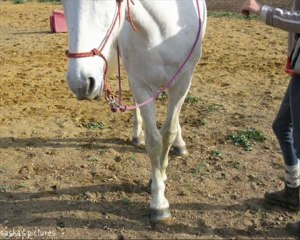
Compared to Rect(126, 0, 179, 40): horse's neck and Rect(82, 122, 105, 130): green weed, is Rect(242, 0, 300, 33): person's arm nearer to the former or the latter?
Rect(126, 0, 179, 40): horse's neck

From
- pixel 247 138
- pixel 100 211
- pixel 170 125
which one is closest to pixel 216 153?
pixel 247 138

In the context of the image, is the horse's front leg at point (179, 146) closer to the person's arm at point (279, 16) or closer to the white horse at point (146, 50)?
the white horse at point (146, 50)

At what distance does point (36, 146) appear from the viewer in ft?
12.6

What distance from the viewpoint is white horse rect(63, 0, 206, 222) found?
187cm

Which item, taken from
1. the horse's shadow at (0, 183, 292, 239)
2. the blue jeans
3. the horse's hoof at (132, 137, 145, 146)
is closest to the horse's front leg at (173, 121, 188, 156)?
the horse's hoof at (132, 137, 145, 146)

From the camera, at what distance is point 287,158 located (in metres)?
2.79

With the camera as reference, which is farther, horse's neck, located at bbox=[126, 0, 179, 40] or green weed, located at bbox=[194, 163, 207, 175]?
green weed, located at bbox=[194, 163, 207, 175]

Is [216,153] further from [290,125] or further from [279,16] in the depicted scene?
[279,16]

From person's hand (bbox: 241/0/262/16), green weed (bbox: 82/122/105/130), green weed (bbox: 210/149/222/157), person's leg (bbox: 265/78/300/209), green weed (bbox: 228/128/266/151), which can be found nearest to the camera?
person's hand (bbox: 241/0/262/16)

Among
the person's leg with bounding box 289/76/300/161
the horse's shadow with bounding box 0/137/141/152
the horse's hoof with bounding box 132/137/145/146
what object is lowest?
the horse's shadow with bounding box 0/137/141/152

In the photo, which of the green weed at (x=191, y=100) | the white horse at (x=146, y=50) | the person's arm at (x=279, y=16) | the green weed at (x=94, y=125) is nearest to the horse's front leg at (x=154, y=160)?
the white horse at (x=146, y=50)

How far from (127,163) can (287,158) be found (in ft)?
4.43

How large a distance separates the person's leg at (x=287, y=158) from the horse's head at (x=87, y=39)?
4.04 feet

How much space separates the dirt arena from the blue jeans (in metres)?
0.43
